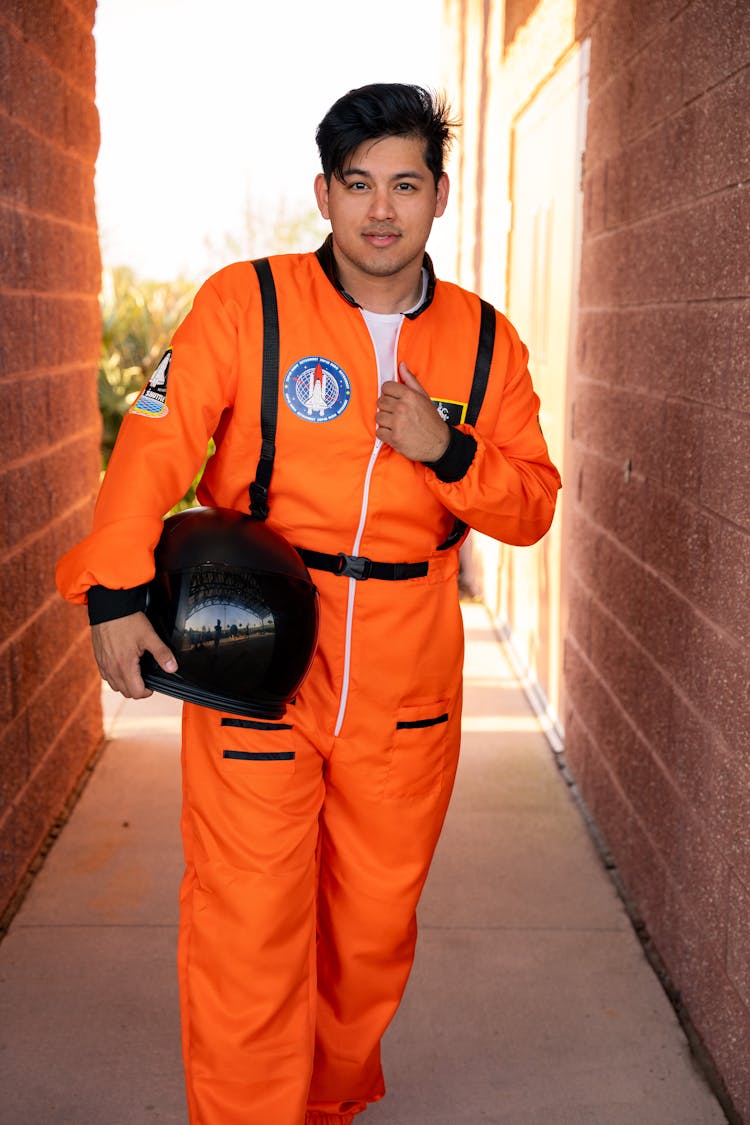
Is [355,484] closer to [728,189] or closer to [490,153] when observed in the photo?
[728,189]

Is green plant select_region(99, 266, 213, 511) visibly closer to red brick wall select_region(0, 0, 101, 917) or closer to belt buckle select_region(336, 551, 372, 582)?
red brick wall select_region(0, 0, 101, 917)

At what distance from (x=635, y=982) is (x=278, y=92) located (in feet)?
128

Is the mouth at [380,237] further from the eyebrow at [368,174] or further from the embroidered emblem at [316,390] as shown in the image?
the embroidered emblem at [316,390]

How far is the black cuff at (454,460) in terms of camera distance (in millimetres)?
2230

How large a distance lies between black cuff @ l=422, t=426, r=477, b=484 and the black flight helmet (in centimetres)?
31

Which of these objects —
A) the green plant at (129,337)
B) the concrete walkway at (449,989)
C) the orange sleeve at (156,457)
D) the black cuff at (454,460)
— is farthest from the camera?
the green plant at (129,337)

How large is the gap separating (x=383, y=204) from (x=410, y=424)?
0.41 metres

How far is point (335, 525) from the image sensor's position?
2.30 metres

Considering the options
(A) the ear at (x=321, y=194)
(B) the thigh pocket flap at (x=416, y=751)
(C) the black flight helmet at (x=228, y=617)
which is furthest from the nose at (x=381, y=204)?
(B) the thigh pocket flap at (x=416, y=751)

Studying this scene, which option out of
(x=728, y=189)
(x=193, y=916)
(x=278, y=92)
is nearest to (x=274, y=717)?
(x=193, y=916)

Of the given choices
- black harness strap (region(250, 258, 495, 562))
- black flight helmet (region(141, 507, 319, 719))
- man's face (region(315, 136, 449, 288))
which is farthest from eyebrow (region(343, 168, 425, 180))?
black flight helmet (region(141, 507, 319, 719))

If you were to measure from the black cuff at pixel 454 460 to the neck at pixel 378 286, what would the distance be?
11.9 inches

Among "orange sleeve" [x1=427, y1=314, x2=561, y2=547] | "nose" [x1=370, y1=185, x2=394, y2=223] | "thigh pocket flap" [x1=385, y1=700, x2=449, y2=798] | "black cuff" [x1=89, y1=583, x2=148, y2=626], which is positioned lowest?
"thigh pocket flap" [x1=385, y1=700, x2=449, y2=798]

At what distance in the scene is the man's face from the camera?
2.26 m
